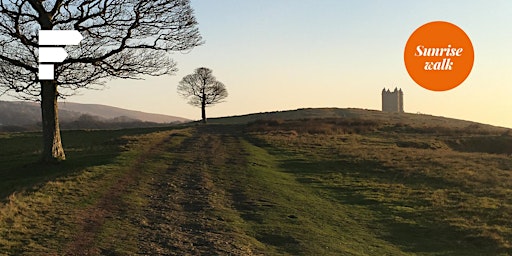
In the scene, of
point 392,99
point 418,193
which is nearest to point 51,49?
point 418,193

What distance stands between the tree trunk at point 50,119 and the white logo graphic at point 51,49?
0.61 m

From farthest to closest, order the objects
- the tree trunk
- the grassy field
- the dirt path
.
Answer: the tree trunk → the grassy field → the dirt path

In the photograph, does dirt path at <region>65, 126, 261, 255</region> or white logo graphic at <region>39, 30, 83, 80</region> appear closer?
dirt path at <region>65, 126, 261, 255</region>

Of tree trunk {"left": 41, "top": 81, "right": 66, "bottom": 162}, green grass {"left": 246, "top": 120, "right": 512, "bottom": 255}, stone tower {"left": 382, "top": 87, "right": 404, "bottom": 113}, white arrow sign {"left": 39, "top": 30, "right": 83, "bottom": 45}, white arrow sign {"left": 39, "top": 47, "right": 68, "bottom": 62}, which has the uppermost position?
stone tower {"left": 382, "top": 87, "right": 404, "bottom": 113}

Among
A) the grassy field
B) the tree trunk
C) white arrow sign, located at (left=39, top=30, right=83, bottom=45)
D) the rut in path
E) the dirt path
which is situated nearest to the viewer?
the dirt path

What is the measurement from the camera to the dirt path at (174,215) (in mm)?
10430

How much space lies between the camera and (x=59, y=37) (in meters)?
23.1

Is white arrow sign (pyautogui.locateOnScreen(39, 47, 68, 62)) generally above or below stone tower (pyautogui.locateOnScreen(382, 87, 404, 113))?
below

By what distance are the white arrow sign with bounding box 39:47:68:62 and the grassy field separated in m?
5.06

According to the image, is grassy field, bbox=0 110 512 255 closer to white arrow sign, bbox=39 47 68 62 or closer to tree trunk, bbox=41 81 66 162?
tree trunk, bbox=41 81 66 162

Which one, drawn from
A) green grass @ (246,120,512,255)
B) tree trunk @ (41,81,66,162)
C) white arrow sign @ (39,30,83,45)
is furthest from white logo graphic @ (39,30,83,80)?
green grass @ (246,120,512,255)

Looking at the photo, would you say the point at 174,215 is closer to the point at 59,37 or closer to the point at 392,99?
the point at 59,37

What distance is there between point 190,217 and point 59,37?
1401 centimetres

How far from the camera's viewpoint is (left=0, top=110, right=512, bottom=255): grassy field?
36.7ft
